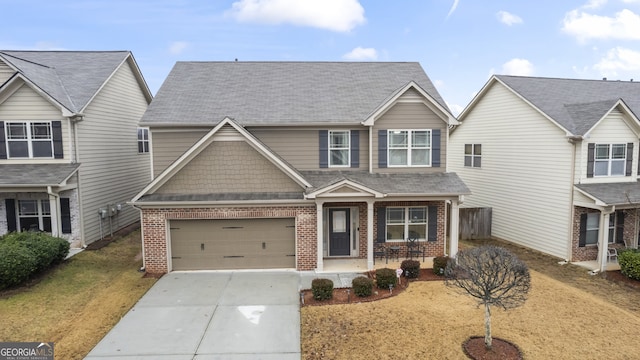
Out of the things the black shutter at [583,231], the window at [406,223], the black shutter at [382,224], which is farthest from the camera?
the black shutter at [583,231]

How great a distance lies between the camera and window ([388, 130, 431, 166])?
54.4 feet

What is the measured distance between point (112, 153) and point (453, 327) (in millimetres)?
→ 18498

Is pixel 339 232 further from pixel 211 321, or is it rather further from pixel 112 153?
pixel 112 153

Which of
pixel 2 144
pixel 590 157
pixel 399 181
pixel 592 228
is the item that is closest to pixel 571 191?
pixel 590 157

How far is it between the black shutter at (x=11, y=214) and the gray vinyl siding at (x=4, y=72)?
543cm

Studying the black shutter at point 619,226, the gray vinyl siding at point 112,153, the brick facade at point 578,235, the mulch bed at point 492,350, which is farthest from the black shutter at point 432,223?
the gray vinyl siding at point 112,153

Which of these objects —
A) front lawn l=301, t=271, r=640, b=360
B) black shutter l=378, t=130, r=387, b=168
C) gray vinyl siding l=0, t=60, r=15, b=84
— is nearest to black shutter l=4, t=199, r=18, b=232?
gray vinyl siding l=0, t=60, r=15, b=84

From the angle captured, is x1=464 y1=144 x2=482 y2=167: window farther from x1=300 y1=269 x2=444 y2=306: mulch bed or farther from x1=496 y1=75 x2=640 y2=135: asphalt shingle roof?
x1=300 y1=269 x2=444 y2=306: mulch bed

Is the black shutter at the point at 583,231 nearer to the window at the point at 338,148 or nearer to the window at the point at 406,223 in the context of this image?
the window at the point at 406,223

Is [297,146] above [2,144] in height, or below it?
below

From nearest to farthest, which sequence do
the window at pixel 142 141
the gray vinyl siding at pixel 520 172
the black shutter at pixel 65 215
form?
the gray vinyl siding at pixel 520 172 → the black shutter at pixel 65 215 → the window at pixel 142 141

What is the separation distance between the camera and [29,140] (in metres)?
17.0

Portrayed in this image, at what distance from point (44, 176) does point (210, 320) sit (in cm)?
1070

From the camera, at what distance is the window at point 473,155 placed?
72.5 ft
